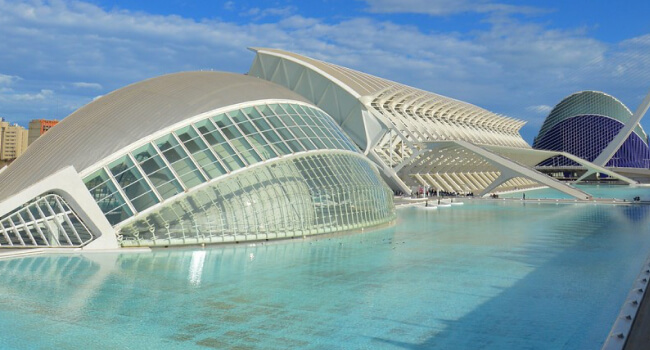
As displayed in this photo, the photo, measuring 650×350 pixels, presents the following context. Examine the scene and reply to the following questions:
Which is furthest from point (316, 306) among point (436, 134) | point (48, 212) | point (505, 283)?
point (436, 134)

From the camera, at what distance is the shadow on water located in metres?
8.84

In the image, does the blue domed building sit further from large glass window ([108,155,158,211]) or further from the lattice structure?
large glass window ([108,155,158,211])

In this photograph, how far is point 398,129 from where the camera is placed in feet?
175

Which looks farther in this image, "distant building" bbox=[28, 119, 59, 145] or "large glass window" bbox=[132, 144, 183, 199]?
"distant building" bbox=[28, 119, 59, 145]

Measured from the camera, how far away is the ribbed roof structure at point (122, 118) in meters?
19.3

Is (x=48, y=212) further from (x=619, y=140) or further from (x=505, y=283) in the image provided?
(x=619, y=140)

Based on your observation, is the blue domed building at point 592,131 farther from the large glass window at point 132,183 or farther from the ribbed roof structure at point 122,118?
the large glass window at point 132,183

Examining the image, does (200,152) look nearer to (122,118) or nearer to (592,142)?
(122,118)

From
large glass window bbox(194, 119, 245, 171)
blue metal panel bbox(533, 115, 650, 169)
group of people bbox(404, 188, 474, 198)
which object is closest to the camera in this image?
large glass window bbox(194, 119, 245, 171)

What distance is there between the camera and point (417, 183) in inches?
2283

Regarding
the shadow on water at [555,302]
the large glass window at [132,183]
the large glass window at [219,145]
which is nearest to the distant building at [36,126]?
the large glass window at [219,145]

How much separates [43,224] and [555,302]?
1585 centimetres

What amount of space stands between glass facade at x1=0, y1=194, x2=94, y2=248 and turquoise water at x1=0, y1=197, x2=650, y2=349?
1.39 meters

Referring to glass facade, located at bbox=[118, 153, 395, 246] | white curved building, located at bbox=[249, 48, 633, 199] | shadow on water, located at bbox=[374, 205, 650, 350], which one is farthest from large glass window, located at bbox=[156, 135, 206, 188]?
white curved building, located at bbox=[249, 48, 633, 199]
